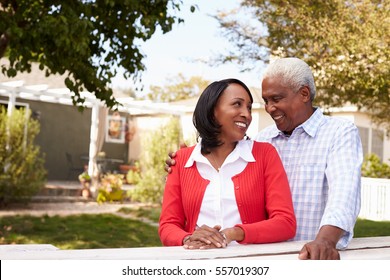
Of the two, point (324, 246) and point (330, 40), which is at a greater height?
point (330, 40)

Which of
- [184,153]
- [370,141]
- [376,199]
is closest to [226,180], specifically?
[184,153]

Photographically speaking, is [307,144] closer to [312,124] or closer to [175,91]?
[312,124]

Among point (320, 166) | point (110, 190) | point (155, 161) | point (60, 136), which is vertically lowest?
point (110, 190)

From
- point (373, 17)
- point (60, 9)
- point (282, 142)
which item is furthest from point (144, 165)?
point (282, 142)

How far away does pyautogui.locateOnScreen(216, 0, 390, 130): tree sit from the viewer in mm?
10305

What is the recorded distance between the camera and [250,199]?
A: 2363 millimetres

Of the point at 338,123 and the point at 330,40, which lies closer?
the point at 338,123

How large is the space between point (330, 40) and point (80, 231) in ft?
19.4

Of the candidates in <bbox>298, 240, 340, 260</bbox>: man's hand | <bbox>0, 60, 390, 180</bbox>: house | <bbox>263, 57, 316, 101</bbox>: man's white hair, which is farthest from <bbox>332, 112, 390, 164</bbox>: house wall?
<bbox>298, 240, 340, 260</bbox>: man's hand

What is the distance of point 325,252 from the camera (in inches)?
76.3

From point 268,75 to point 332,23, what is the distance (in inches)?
338

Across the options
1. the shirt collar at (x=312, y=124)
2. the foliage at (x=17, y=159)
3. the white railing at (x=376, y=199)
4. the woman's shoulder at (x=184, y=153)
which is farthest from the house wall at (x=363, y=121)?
the woman's shoulder at (x=184, y=153)

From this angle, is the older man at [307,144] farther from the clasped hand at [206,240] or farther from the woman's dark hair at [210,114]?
the clasped hand at [206,240]
